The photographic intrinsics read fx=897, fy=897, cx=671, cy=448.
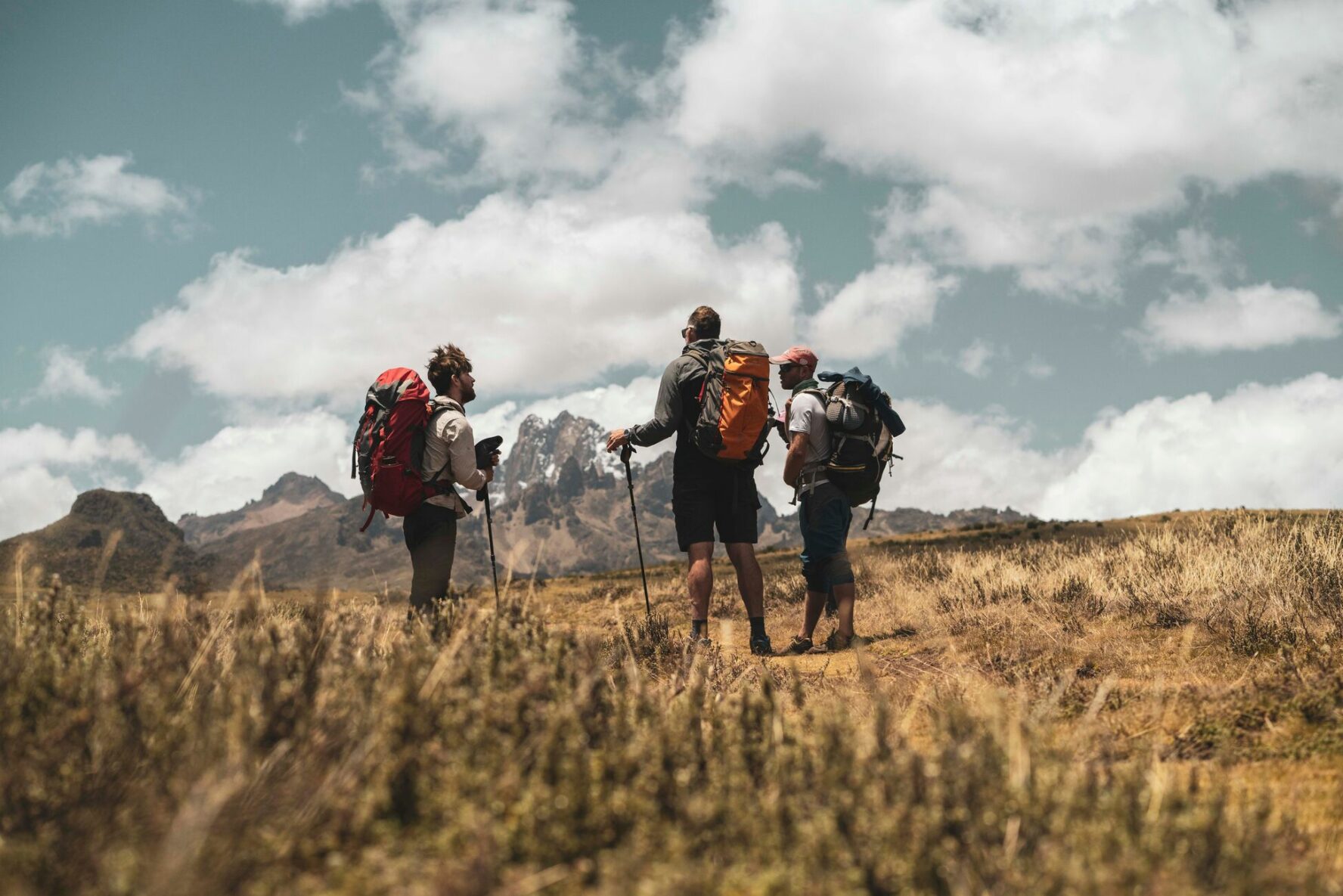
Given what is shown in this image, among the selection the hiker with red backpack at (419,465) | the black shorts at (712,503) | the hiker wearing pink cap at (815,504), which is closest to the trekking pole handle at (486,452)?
the hiker with red backpack at (419,465)

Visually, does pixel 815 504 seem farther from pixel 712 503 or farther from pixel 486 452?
pixel 486 452

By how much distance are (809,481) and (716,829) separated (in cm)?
520

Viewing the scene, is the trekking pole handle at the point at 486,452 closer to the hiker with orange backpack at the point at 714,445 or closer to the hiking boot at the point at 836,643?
the hiker with orange backpack at the point at 714,445

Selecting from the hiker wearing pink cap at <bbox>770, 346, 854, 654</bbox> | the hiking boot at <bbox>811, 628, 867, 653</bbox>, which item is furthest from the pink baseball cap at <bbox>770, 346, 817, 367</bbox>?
the hiking boot at <bbox>811, 628, 867, 653</bbox>

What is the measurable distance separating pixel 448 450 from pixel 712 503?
2062 millimetres

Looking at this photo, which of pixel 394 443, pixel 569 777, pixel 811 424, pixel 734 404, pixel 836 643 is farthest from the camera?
pixel 811 424

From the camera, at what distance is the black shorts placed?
22.7 ft

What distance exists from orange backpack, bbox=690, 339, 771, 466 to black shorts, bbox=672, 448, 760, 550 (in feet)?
0.76

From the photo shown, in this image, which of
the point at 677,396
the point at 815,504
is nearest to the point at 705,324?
the point at 677,396

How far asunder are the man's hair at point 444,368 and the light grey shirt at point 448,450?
0.26m

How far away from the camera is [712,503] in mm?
6988

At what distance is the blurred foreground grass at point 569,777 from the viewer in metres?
1.96

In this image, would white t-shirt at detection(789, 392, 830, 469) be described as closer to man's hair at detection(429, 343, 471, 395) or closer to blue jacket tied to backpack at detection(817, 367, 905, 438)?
blue jacket tied to backpack at detection(817, 367, 905, 438)

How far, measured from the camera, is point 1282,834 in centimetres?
247
